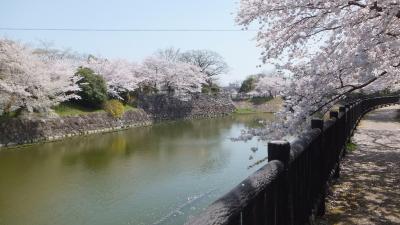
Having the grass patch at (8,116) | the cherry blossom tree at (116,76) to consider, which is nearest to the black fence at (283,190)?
the grass patch at (8,116)

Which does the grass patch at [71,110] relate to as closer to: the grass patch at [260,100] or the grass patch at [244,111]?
the grass patch at [244,111]

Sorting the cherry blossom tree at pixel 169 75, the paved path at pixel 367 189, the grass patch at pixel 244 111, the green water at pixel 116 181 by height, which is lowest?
the green water at pixel 116 181

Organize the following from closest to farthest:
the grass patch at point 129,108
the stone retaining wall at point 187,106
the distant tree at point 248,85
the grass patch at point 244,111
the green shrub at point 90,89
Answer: the green shrub at point 90,89 → the grass patch at point 129,108 → the stone retaining wall at point 187,106 → the grass patch at point 244,111 → the distant tree at point 248,85

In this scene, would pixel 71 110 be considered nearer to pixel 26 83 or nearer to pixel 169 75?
pixel 26 83

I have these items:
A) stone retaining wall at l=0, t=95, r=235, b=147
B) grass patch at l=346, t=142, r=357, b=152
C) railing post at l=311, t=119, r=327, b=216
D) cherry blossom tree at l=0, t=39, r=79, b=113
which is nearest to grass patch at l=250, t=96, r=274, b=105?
stone retaining wall at l=0, t=95, r=235, b=147

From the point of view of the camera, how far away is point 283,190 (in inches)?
83.8

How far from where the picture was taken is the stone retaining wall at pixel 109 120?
17781 millimetres

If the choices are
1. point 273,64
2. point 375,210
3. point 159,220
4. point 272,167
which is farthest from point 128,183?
point 272,167

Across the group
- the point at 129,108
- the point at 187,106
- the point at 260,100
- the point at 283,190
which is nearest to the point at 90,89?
the point at 129,108

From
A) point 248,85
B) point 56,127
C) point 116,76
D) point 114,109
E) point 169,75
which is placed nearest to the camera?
point 56,127

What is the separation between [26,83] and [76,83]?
5.12 meters

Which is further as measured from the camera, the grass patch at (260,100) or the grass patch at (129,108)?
the grass patch at (260,100)

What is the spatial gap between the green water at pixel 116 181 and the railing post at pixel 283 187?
5.12 m

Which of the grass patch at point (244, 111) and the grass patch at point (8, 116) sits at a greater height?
the grass patch at point (8, 116)
